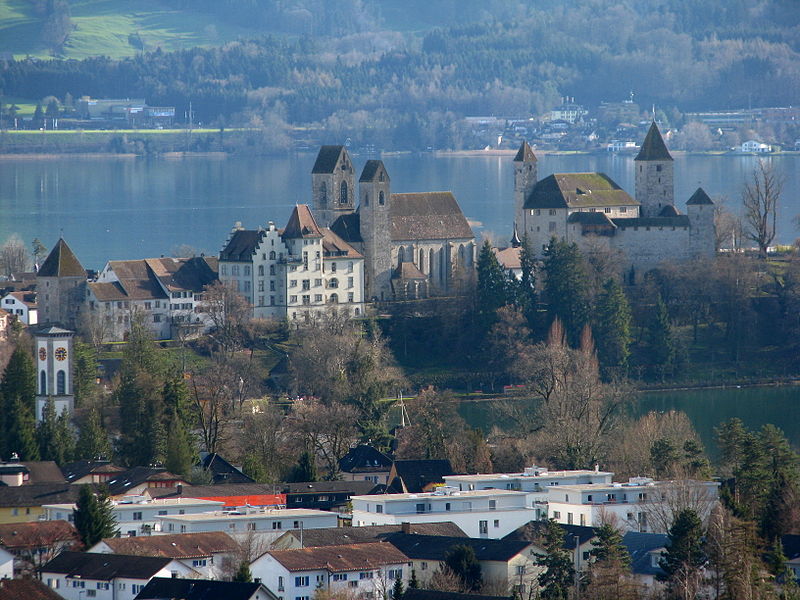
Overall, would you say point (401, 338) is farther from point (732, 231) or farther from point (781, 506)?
point (781, 506)

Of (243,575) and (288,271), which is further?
(288,271)

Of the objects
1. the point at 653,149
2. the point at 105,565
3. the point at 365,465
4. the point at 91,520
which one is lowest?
the point at 105,565

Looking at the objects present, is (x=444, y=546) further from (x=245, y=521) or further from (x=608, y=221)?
(x=608, y=221)

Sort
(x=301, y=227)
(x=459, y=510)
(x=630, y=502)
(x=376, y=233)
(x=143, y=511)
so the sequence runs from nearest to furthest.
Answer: (x=143, y=511), (x=459, y=510), (x=630, y=502), (x=301, y=227), (x=376, y=233)

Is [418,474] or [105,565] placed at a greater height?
[418,474]

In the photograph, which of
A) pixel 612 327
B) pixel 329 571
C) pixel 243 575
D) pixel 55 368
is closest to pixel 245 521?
pixel 329 571

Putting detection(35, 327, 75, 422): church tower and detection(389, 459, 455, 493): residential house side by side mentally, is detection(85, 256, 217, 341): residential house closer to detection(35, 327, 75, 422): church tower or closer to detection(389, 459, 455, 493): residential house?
detection(35, 327, 75, 422): church tower

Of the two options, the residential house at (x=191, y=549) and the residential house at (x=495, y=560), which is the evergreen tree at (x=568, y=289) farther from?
the residential house at (x=191, y=549)

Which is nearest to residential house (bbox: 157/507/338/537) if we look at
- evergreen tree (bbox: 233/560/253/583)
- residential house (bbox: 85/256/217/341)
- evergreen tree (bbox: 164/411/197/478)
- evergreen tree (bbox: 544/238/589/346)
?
evergreen tree (bbox: 233/560/253/583)
